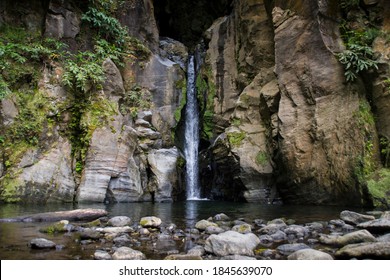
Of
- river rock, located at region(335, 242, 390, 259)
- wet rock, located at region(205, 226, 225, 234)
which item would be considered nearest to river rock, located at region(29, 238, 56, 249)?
wet rock, located at region(205, 226, 225, 234)

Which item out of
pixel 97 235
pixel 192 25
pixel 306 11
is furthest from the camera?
pixel 192 25

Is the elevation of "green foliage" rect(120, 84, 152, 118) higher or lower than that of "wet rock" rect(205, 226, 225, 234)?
higher

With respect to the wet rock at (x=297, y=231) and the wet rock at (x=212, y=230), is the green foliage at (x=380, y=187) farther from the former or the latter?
the wet rock at (x=212, y=230)

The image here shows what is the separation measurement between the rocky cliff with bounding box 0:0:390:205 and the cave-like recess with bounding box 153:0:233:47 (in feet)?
20.8

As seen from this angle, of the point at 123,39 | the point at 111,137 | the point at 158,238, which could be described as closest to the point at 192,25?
the point at 123,39

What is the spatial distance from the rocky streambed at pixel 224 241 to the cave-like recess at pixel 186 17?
21872 millimetres

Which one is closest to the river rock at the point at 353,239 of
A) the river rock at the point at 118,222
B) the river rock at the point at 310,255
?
the river rock at the point at 310,255

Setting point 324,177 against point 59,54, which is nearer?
point 324,177

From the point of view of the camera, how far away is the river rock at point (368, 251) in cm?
417

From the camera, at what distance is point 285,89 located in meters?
14.6

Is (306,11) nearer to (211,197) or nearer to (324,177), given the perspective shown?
(324,177)

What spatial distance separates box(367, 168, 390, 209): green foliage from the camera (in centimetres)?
1083

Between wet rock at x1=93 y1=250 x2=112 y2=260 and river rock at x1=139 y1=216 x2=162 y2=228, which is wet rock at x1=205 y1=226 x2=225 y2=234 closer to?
river rock at x1=139 y1=216 x2=162 y2=228
